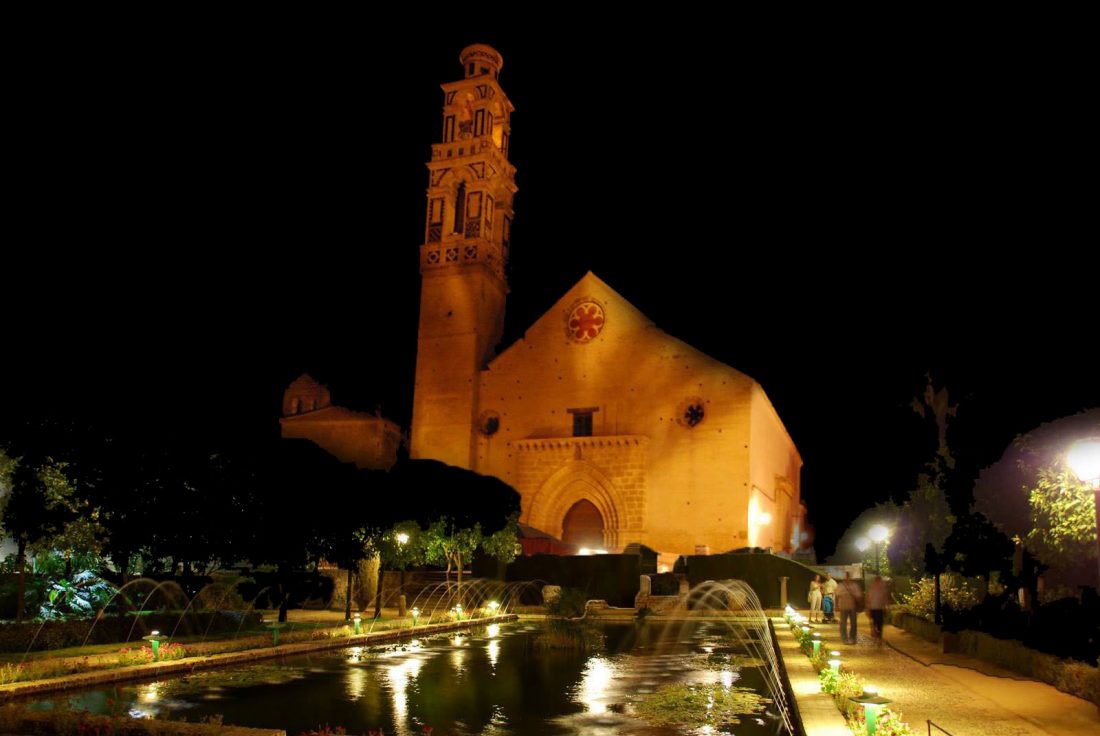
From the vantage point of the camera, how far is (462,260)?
40.8 metres

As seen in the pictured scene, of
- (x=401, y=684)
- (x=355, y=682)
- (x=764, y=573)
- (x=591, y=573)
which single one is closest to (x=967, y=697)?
(x=401, y=684)

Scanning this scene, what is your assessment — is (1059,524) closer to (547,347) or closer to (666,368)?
(666,368)

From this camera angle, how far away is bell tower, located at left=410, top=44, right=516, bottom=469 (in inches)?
1581

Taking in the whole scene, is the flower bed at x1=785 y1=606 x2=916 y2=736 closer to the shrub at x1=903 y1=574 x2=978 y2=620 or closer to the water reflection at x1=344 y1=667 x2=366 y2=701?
the shrub at x1=903 y1=574 x2=978 y2=620


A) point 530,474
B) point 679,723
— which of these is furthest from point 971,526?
point 530,474

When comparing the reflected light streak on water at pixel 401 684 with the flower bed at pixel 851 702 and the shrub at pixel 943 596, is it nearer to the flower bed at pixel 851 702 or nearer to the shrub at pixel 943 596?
the flower bed at pixel 851 702

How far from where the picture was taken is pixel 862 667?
1382 centimetres

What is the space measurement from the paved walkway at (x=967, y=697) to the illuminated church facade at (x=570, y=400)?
20.2m

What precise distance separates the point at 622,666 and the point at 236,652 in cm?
638

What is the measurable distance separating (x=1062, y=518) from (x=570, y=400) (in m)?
27.0

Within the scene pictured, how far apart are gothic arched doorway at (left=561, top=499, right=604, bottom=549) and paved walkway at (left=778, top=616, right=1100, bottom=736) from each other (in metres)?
22.7

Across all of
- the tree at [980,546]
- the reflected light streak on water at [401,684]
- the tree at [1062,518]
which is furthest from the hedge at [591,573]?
the tree at [1062,518]

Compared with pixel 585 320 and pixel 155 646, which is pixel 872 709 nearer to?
pixel 155 646

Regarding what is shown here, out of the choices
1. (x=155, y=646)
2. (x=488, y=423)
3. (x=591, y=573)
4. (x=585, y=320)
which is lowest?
(x=155, y=646)
